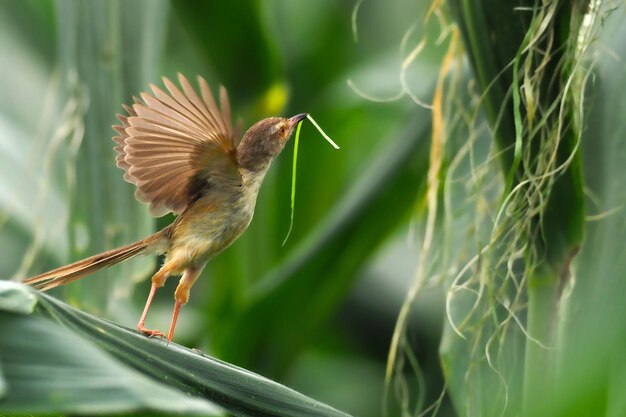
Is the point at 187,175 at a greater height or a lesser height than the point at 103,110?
lesser

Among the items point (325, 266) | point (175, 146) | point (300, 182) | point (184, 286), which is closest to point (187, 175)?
point (175, 146)

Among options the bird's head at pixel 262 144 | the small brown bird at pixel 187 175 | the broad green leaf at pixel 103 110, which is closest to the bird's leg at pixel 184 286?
the small brown bird at pixel 187 175

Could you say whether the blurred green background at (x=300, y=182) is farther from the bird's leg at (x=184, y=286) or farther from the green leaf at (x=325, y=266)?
the bird's leg at (x=184, y=286)

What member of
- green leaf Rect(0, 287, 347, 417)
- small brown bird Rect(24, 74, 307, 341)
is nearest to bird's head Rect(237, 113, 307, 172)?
small brown bird Rect(24, 74, 307, 341)

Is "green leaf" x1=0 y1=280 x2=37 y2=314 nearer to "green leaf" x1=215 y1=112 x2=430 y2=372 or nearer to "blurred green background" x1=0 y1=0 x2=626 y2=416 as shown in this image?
"blurred green background" x1=0 y1=0 x2=626 y2=416

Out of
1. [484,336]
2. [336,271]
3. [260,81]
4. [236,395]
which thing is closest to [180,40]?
[260,81]

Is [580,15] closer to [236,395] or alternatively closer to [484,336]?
[484,336]

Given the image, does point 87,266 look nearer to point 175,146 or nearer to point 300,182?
point 175,146
